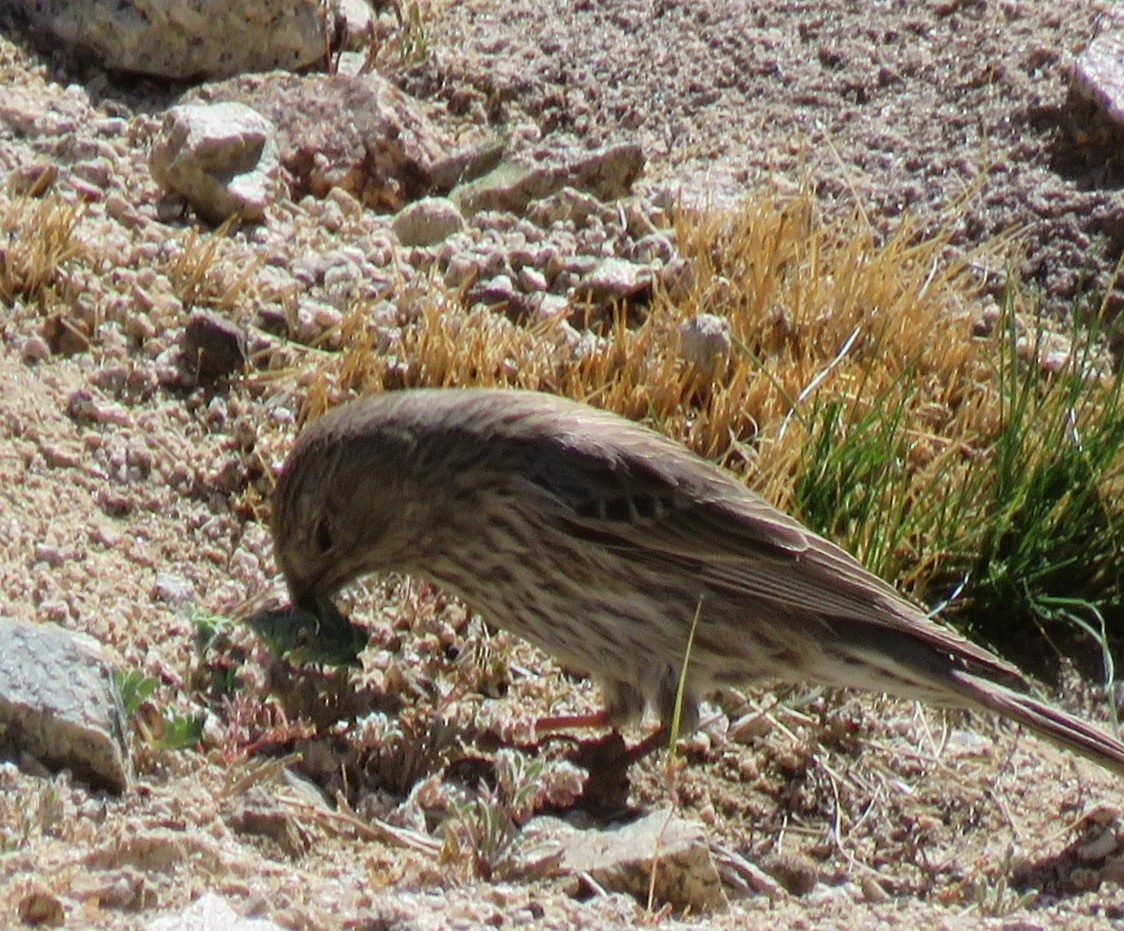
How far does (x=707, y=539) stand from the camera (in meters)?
5.48

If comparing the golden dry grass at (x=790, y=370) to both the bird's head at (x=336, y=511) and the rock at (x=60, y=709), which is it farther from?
the rock at (x=60, y=709)

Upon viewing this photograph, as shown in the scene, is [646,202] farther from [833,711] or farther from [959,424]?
[833,711]

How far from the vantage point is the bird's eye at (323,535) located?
17.9 ft

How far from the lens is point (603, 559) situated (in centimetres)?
544

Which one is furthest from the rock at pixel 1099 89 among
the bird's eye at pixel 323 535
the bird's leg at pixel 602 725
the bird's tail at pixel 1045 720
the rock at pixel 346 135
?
the bird's eye at pixel 323 535

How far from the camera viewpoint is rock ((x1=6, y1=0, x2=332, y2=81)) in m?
7.59

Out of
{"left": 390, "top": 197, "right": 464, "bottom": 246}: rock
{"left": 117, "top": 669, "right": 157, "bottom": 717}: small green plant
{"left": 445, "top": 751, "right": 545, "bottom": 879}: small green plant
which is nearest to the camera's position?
{"left": 445, "top": 751, "right": 545, "bottom": 879}: small green plant

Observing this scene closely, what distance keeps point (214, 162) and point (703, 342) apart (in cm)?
190

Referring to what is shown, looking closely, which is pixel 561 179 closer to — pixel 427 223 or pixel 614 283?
pixel 427 223

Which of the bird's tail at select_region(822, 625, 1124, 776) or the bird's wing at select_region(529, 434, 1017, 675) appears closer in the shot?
the bird's tail at select_region(822, 625, 1124, 776)

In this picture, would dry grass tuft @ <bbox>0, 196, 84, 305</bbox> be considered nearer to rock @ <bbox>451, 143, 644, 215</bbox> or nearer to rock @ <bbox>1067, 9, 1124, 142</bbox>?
rock @ <bbox>451, 143, 644, 215</bbox>

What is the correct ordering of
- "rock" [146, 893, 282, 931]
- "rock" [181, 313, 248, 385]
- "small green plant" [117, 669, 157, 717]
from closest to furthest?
"rock" [146, 893, 282, 931]
"small green plant" [117, 669, 157, 717]
"rock" [181, 313, 248, 385]

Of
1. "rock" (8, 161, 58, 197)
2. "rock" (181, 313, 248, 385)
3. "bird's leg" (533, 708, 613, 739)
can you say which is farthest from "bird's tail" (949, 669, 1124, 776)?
"rock" (8, 161, 58, 197)

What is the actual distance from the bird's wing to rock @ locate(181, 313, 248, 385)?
53.7 inches
